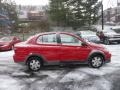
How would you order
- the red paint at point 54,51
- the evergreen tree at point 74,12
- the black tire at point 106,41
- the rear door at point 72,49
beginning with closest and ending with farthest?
1. the red paint at point 54,51
2. the rear door at point 72,49
3. the black tire at point 106,41
4. the evergreen tree at point 74,12

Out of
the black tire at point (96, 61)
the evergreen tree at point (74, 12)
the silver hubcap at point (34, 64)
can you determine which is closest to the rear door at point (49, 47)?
the silver hubcap at point (34, 64)

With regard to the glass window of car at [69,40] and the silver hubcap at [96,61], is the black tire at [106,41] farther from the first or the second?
the glass window of car at [69,40]

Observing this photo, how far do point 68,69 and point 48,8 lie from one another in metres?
33.5

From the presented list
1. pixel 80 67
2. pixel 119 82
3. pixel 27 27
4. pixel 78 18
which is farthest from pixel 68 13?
pixel 119 82

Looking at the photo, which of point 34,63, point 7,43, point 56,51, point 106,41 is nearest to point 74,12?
point 106,41

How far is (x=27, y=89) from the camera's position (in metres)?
8.48

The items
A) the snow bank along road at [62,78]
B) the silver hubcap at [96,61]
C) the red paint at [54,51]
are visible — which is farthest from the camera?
the silver hubcap at [96,61]

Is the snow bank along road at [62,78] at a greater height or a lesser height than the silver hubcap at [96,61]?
lesser

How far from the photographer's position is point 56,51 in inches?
453

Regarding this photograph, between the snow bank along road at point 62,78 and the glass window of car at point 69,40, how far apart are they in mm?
1050

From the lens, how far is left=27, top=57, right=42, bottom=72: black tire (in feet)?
37.7

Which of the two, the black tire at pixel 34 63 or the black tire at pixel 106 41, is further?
the black tire at pixel 106 41

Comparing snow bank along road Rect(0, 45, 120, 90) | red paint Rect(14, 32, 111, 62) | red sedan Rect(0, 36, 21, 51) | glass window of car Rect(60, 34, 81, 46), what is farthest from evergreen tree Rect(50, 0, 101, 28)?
red paint Rect(14, 32, 111, 62)

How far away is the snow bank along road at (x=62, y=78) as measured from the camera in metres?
8.71
